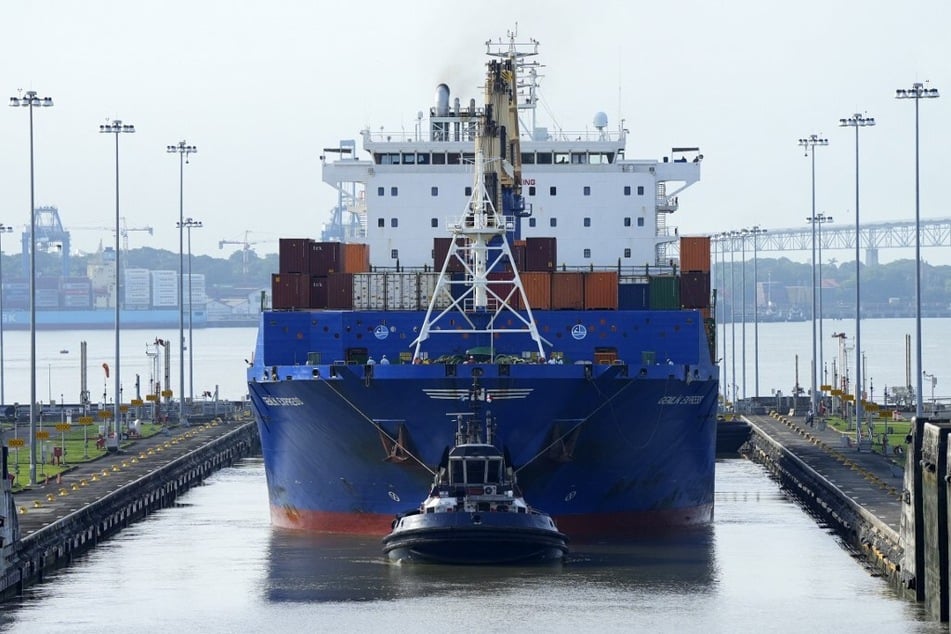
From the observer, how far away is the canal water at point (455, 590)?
50969mm

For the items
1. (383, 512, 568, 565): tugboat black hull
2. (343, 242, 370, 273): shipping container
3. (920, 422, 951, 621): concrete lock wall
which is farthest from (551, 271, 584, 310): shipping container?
(920, 422, 951, 621): concrete lock wall

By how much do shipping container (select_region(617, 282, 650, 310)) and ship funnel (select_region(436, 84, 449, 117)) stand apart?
586 inches

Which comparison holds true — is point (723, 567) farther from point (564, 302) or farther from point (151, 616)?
point (151, 616)

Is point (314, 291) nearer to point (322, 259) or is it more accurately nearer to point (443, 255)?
point (322, 259)

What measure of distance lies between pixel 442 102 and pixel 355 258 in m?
9.84

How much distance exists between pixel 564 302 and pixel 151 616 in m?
20.2

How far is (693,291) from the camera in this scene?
70438 mm

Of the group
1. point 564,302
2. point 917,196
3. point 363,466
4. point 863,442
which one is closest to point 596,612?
point 363,466

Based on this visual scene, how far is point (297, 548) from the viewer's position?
211 feet

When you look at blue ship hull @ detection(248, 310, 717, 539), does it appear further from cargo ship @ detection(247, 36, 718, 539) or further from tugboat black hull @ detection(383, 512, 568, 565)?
tugboat black hull @ detection(383, 512, 568, 565)

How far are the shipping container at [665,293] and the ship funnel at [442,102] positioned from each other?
15474 millimetres

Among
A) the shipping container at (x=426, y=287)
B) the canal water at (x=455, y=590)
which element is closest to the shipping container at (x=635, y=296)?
the shipping container at (x=426, y=287)

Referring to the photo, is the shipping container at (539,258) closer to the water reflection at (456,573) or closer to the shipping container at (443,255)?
the shipping container at (443,255)

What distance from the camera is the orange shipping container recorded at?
6806 cm
